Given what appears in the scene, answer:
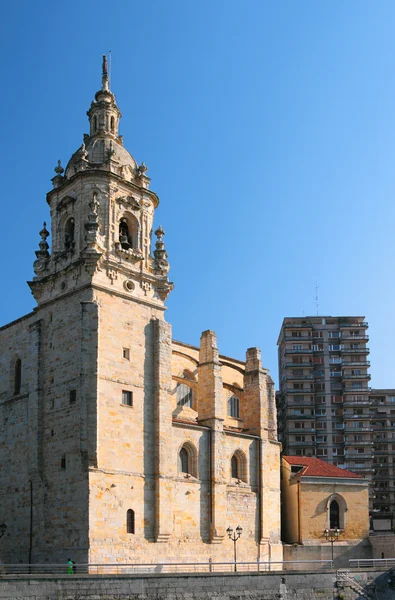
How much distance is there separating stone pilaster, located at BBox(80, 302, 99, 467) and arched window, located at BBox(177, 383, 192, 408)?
1218 centimetres

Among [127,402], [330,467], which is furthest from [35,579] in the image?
[330,467]

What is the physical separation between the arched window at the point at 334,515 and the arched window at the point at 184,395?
13.5 metres

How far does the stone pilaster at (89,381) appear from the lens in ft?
133

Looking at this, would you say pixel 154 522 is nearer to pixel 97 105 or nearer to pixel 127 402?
pixel 127 402

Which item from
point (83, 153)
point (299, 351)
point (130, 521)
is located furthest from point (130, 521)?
point (299, 351)

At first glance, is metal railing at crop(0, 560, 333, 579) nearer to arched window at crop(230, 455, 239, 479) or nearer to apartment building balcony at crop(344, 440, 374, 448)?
arched window at crop(230, 455, 239, 479)

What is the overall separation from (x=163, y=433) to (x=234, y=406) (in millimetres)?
14188

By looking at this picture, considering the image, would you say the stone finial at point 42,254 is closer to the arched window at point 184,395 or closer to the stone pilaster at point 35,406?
the stone pilaster at point 35,406

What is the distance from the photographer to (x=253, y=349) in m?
57.0

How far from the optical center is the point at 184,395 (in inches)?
2101

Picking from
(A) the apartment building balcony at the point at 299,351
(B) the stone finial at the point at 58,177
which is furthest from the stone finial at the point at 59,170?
(A) the apartment building balcony at the point at 299,351

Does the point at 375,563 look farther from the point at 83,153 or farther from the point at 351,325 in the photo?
the point at 351,325

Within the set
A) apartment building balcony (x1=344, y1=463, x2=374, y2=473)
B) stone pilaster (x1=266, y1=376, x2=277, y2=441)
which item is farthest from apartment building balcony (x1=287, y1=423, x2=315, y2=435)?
stone pilaster (x1=266, y1=376, x2=277, y2=441)

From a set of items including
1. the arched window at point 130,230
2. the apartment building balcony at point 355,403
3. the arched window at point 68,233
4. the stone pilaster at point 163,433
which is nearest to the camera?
the stone pilaster at point 163,433
